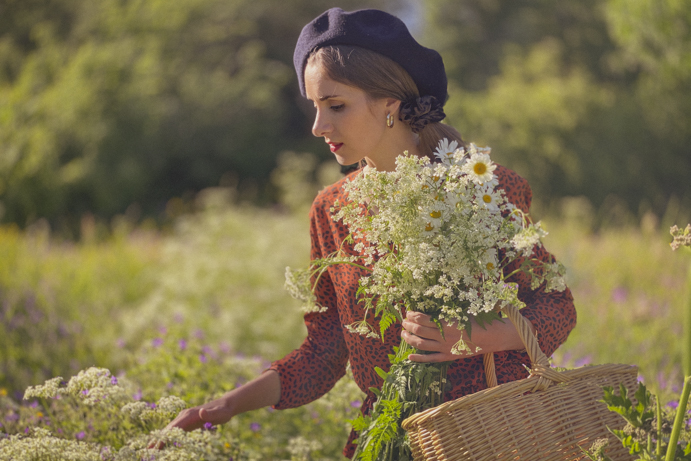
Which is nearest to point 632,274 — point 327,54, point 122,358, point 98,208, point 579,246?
point 579,246

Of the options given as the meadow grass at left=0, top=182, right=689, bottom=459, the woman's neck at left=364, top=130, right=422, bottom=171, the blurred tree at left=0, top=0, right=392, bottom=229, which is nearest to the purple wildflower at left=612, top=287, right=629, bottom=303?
the meadow grass at left=0, top=182, right=689, bottom=459

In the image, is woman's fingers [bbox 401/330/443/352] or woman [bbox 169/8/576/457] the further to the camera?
woman [bbox 169/8/576/457]

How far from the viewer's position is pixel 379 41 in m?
1.61

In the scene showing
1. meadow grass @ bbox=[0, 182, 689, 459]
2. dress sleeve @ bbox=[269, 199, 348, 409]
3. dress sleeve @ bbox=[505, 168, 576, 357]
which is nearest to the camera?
dress sleeve @ bbox=[505, 168, 576, 357]

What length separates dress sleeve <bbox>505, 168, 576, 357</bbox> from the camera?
146cm

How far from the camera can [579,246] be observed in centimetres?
618

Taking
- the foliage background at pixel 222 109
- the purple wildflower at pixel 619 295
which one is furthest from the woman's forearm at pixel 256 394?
the foliage background at pixel 222 109

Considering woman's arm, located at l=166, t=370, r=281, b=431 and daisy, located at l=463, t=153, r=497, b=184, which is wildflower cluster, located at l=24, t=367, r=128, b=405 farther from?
daisy, located at l=463, t=153, r=497, b=184

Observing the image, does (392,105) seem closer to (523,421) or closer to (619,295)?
(523,421)

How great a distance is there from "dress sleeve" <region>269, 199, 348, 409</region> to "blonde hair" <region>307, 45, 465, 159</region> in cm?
45

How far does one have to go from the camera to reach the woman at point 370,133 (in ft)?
5.14

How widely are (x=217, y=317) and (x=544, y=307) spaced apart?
355 centimetres

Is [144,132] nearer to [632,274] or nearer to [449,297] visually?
[632,274]

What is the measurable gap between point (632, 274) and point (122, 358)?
4513mm
